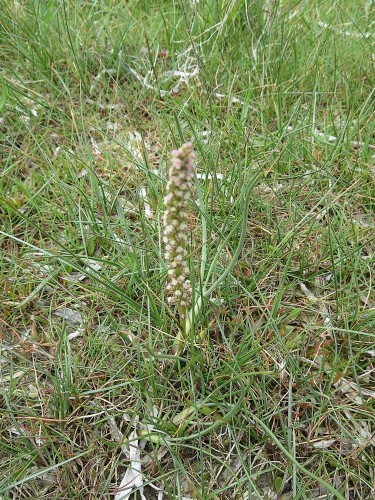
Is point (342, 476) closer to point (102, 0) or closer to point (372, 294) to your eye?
point (372, 294)

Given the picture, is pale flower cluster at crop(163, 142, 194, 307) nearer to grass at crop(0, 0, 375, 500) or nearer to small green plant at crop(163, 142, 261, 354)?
small green plant at crop(163, 142, 261, 354)

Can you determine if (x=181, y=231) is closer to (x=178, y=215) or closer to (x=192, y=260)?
(x=178, y=215)

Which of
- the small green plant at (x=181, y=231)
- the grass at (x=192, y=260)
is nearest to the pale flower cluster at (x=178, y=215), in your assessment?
the small green plant at (x=181, y=231)

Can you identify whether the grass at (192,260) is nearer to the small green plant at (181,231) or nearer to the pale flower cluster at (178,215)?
the small green plant at (181,231)

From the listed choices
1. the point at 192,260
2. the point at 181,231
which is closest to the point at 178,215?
the point at 181,231

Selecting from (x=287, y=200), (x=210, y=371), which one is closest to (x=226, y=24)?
(x=287, y=200)

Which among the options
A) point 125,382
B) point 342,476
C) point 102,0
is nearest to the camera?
point 342,476

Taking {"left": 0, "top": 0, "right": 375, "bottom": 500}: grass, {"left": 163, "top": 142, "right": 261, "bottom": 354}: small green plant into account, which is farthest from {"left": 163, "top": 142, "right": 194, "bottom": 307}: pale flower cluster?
{"left": 0, "top": 0, "right": 375, "bottom": 500}: grass
